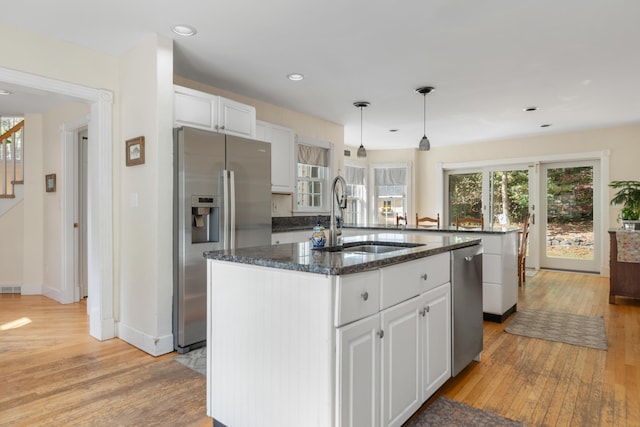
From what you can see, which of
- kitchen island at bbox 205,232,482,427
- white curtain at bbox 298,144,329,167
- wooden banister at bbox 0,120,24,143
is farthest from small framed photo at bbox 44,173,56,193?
kitchen island at bbox 205,232,482,427

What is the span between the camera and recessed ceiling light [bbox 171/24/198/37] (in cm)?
275

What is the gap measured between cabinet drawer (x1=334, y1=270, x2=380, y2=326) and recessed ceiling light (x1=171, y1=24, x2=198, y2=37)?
230 cm

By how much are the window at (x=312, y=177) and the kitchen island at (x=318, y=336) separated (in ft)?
11.2

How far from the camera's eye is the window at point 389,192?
26.2 ft

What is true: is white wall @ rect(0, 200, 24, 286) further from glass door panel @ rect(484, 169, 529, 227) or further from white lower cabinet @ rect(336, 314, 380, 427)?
glass door panel @ rect(484, 169, 529, 227)

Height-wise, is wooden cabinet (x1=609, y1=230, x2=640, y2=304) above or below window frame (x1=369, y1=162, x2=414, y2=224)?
below

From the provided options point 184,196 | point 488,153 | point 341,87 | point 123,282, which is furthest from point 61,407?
point 488,153

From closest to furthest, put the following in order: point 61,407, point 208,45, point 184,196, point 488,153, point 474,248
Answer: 1. point 61,407
2. point 474,248
3. point 184,196
4. point 208,45
5. point 488,153

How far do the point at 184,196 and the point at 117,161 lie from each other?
2.80 feet

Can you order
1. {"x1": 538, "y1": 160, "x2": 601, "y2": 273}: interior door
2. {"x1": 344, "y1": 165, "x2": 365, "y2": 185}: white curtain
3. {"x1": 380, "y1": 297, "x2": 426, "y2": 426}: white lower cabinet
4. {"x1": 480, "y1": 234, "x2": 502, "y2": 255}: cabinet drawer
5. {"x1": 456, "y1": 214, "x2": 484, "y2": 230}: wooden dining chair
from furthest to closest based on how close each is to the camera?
{"x1": 344, "y1": 165, "x2": 365, "y2": 185}: white curtain, {"x1": 538, "y1": 160, "x2": 601, "y2": 273}: interior door, {"x1": 456, "y1": 214, "x2": 484, "y2": 230}: wooden dining chair, {"x1": 480, "y1": 234, "x2": 502, "y2": 255}: cabinet drawer, {"x1": 380, "y1": 297, "x2": 426, "y2": 426}: white lower cabinet

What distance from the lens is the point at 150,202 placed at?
9.61ft

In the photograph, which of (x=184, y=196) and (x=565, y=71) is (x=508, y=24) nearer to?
(x=565, y=71)

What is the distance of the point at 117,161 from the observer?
3.24m

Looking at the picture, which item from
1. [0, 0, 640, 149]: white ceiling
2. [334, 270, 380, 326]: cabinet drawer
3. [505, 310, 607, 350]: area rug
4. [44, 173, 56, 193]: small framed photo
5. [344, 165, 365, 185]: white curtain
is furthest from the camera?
[344, 165, 365, 185]: white curtain
